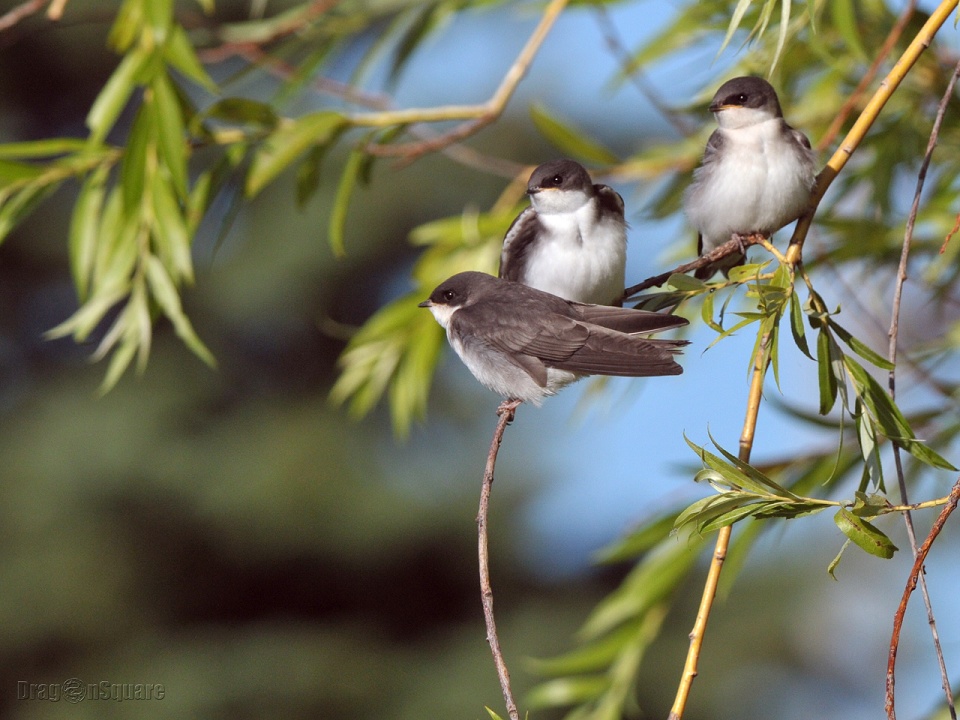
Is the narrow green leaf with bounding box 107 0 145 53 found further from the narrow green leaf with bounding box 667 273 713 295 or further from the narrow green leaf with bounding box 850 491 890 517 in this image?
the narrow green leaf with bounding box 850 491 890 517

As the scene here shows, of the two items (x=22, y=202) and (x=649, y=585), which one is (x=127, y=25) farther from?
(x=649, y=585)

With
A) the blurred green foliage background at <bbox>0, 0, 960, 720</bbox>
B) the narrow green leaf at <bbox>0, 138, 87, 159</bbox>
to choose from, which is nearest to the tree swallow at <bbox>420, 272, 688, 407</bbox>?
the narrow green leaf at <bbox>0, 138, 87, 159</bbox>

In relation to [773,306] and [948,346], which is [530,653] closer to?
[948,346]

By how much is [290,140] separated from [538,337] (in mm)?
1621

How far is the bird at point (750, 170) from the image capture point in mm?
2389

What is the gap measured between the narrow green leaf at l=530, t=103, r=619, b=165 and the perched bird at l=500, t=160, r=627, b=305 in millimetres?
1154

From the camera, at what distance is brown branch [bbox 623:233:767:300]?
1.77m

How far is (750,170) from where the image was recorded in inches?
97.9

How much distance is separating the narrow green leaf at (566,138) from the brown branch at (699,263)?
1358 millimetres

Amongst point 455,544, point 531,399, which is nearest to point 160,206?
point 531,399

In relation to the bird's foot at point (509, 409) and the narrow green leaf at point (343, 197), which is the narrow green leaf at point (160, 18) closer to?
the narrow green leaf at point (343, 197)

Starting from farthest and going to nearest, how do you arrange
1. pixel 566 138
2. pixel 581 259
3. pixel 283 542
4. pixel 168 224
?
pixel 283 542 → pixel 566 138 → pixel 168 224 → pixel 581 259

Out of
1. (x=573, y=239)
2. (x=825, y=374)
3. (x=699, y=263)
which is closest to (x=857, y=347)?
(x=825, y=374)

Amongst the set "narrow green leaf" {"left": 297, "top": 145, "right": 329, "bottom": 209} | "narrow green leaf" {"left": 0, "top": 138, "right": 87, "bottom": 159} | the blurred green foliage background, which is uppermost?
"narrow green leaf" {"left": 297, "top": 145, "right": 329, "bottom": 209}
